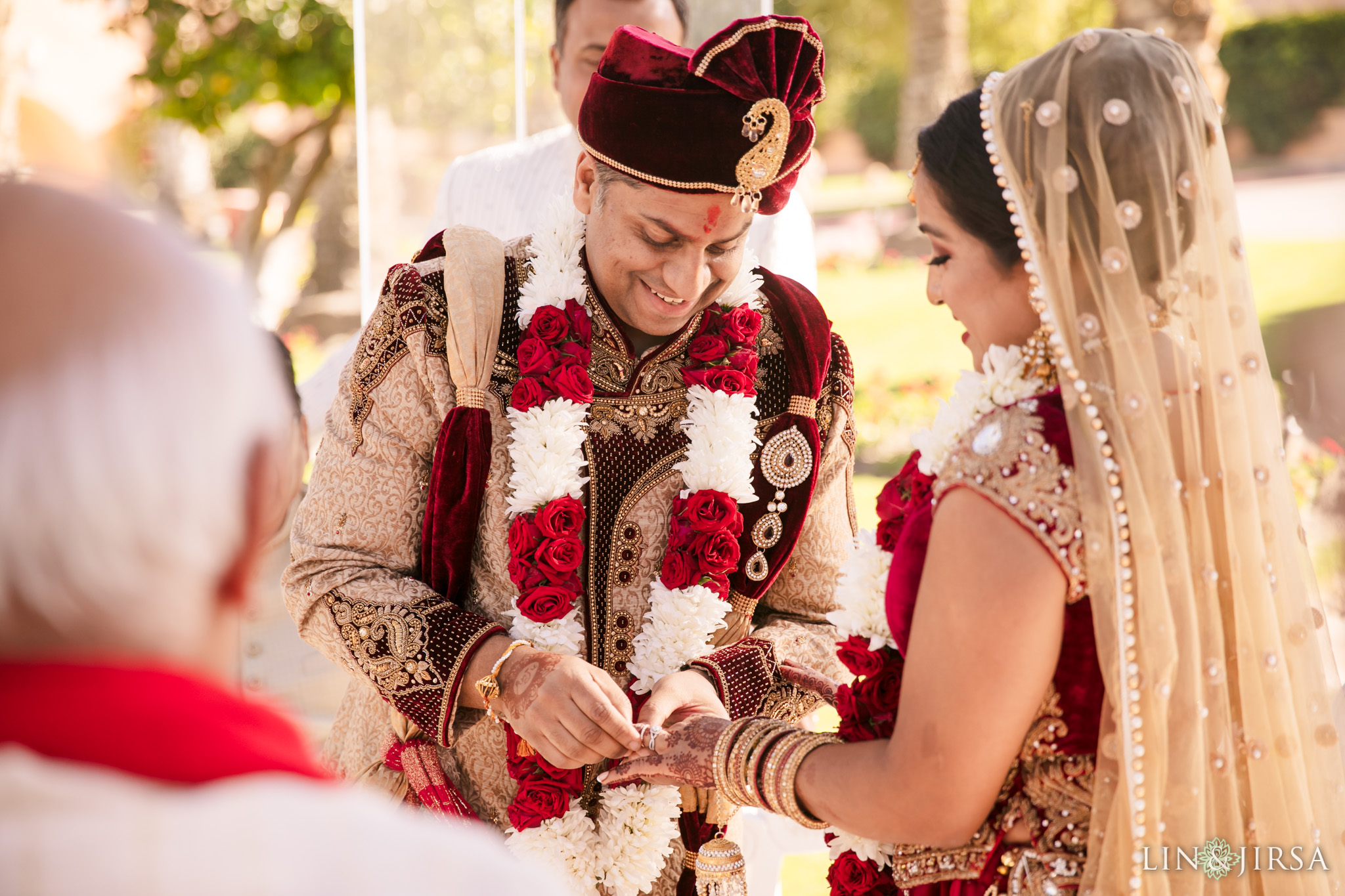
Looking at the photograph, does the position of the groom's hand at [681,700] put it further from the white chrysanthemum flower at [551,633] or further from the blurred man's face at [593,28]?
the blurred man's face at [593,28]

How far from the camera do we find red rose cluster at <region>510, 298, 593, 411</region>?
229 centimetres

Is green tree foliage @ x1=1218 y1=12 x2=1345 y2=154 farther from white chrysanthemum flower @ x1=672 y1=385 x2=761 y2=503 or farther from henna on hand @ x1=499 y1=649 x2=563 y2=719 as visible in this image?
henna on hand @ x1=499 y1=649 x2=563 y2=719

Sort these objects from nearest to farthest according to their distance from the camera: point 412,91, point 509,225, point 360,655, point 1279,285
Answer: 1. point 360,655
2. point 509,225
3. point 412,91
4. point 1279,285

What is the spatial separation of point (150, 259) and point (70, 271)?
0.06 m

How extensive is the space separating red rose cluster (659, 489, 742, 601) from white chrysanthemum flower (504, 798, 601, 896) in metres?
0.50

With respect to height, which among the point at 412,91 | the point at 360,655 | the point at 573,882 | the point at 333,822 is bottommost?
the point at 573,882

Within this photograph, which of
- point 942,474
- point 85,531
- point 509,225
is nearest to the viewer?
point 85,531

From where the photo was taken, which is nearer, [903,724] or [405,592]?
[903,724]

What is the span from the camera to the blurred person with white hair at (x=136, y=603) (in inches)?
34.4

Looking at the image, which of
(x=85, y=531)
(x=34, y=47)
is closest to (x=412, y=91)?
(x=85, y=531)

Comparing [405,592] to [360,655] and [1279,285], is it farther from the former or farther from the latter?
[1279,285]

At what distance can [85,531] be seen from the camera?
91 centimetres

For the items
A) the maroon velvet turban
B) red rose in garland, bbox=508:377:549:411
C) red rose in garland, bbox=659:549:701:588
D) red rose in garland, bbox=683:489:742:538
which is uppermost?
the maroon velvet turban

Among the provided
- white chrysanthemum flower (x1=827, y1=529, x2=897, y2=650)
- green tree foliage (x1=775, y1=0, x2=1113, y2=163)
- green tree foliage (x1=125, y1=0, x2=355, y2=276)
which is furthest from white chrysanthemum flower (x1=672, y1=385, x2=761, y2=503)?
green tree foliage (x1=775, y1=0, x2=1113, y2=163)
